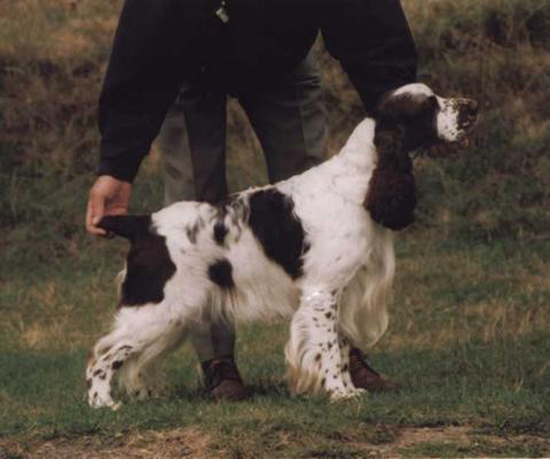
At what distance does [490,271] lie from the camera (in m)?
11.0

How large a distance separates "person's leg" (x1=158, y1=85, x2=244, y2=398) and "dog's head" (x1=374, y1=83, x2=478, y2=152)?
943mm

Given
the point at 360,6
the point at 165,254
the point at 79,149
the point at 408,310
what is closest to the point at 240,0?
the point at 360,6

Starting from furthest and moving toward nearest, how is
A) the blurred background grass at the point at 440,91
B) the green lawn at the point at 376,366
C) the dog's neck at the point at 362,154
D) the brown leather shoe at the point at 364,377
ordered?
1. the blurred background grass at the point at 440,91
2. the brown leather shoe at the point at 364,377
3. the dog's neck at the point at 362,154
4. the green lawn at the point at 376,366

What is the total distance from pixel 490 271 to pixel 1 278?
3.93 m

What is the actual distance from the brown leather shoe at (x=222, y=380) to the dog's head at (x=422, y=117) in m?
1.39

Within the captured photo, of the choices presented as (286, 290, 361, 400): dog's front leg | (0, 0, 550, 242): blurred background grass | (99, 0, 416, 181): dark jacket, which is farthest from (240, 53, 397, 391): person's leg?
(0, 0, 550, 242): blurred background grass

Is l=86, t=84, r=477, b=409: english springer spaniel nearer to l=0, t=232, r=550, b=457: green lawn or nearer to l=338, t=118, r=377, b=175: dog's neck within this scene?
l=338, t=118, r=377, b=175: dog's neck

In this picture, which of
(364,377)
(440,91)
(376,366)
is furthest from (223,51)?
(440,91)

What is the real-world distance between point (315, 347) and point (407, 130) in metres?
1.04

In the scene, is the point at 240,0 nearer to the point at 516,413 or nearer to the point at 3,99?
the point at 516,413

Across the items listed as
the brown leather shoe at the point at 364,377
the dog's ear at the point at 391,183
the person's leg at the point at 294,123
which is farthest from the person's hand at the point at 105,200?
the brown leather shoe at the point at 364,377

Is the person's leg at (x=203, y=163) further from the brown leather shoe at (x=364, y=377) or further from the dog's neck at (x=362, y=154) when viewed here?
the dog's neck at (x=362, y=154)

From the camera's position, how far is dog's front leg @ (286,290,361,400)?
6.57m

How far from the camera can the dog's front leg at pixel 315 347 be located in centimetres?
657
